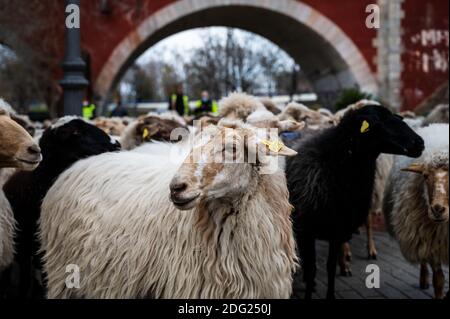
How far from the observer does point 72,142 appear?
12.2ft

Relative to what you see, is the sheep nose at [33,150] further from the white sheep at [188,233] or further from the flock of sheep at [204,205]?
the white sheep at [188,233]

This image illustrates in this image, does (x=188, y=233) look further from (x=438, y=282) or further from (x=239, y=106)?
(x=239, y=106)

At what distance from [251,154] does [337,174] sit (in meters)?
1.74

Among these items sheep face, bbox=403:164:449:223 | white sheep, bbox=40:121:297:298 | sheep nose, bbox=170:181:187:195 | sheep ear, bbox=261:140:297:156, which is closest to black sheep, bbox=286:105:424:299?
sheep face, bbox=403:164:449:223

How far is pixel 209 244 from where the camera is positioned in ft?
8.38

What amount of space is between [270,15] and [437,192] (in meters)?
13.1

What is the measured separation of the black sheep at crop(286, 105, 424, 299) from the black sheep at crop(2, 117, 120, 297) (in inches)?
67.0

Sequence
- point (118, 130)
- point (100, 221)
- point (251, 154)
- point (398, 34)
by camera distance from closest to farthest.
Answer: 1. point (251, 154)
2. point (100, 221)
3. point (118, 130)
4. point (398, 34)

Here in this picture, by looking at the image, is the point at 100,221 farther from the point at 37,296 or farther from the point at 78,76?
the point at 78,76

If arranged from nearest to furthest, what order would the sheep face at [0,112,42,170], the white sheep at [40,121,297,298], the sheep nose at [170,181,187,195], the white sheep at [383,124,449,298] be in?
the sheep nose at [170,181,187,195]
the white sheep at [40,121,297,298]
the sheep face at [0,112,42,170]
the white sheep at [383,124,449,298]

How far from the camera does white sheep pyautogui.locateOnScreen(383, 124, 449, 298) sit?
3701 millimetres

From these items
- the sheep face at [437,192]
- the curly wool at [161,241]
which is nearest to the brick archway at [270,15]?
the sheep face at [437,192]

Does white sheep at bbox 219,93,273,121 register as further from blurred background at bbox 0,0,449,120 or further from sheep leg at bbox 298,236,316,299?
blurred background at bbox 0,0,449,120

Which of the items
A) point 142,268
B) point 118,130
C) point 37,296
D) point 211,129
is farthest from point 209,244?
point 118,130
